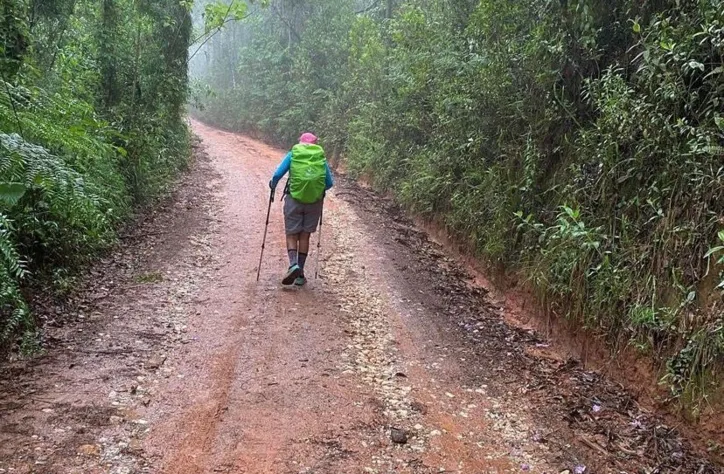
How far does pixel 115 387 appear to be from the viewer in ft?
15.5

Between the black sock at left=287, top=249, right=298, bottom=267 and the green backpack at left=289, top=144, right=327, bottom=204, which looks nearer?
the green backpack at left=289, top=144, right=327, bottom=204

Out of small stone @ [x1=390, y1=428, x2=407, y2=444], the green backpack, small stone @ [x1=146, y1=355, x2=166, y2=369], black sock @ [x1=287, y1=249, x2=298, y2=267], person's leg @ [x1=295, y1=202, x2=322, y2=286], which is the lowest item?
small stone @ [x1=390, y1=428, x2=407, y2=444]

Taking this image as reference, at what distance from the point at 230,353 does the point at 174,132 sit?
12.2 m

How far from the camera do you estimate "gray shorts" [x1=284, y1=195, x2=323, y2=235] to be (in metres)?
7.81

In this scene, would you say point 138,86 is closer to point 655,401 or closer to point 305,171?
point 305,171

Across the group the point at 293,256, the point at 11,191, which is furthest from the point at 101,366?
the point at 293,256

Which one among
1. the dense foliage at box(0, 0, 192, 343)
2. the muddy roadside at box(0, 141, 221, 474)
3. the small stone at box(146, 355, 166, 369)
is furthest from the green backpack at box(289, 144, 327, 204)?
the small stone at box(146, 355, 166, 369)

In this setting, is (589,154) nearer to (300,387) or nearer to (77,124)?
(300,387)

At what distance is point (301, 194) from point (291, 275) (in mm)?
1092

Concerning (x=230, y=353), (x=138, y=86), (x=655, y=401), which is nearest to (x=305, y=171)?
(x=230, y=353)

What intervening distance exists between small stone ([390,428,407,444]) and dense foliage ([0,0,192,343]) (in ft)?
10.5

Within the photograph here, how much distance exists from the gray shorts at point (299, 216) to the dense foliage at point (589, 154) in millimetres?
2675

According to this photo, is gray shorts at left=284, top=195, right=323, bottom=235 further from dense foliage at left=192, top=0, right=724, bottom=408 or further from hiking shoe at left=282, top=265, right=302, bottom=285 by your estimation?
dense foliage at left=192, top=0, right=724, bottom=408

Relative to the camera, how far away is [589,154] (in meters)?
6.66
